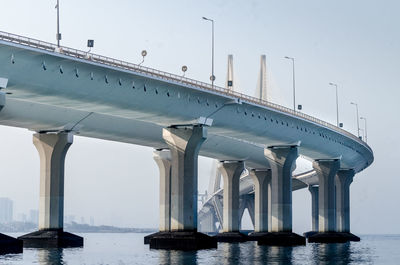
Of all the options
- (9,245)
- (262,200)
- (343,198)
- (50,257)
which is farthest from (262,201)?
(9,245)

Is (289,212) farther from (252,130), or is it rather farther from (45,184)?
(45,184)

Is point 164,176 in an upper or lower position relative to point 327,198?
upper

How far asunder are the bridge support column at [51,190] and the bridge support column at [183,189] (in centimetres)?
1135

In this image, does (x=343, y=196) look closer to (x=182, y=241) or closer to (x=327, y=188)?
(x=327, y=188)

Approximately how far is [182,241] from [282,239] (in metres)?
29.3

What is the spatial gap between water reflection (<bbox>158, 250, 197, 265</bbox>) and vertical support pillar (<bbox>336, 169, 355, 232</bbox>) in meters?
74.4

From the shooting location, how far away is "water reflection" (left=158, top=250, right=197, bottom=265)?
7724 centimetres

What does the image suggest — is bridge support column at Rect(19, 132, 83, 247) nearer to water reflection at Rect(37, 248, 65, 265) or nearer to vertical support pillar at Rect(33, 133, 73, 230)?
vertical support pillar at Rect(33, 133, 73, 230)

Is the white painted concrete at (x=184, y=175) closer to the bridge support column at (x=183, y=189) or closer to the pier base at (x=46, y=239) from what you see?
the bridge support column at (x=183, y=189)

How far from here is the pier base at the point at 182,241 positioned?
3903 inches

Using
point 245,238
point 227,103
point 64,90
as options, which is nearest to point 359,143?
A: point 245,238

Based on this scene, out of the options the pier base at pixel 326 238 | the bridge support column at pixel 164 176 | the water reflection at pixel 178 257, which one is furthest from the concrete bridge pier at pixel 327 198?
the water reflection at pixel 178 257

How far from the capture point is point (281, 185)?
127312 mm

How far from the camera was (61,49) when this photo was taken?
7838cm
